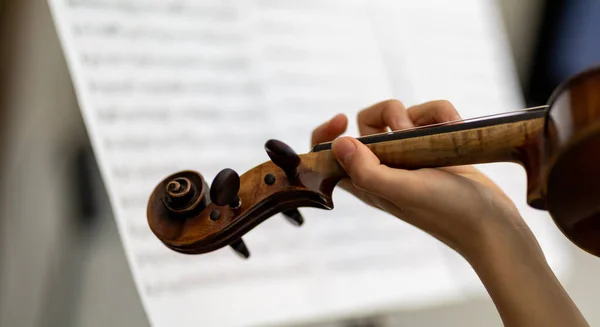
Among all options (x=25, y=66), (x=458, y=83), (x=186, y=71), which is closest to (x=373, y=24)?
(x=458, y=83)

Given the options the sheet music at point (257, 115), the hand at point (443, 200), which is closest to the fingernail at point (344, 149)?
the hand at point (443, 200)

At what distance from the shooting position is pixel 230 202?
0.55 metres

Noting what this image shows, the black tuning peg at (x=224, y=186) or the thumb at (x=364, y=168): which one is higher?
the black tuning peg at (x=224, y=186)

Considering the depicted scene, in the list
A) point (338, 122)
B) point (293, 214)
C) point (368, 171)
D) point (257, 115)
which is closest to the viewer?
point (368, 171)

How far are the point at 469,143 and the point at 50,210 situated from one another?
0.72 metres

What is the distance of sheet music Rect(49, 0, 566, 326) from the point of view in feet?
2.46

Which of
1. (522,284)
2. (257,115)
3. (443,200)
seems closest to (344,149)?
(443,200)

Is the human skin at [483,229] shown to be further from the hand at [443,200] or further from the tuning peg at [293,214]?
the tuning peg at [293,214]

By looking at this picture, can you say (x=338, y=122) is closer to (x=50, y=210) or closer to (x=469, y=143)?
(x=469, y=143)

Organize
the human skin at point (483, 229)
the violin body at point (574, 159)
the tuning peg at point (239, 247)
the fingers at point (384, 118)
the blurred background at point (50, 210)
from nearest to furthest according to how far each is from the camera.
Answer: the violin body at point (574, 159) → the human skin at point (483, 229) → the tuning peg at point (239, 247) → the fingers at point (384, 118) → the blurred background at point (50, 210)

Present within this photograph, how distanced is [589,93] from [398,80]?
0.58 m

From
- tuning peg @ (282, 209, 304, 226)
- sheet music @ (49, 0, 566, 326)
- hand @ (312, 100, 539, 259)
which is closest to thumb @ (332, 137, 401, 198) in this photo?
hand @ (312, 100, 539, 259)

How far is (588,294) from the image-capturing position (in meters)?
1.12

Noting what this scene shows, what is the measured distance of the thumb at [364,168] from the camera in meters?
0.49
